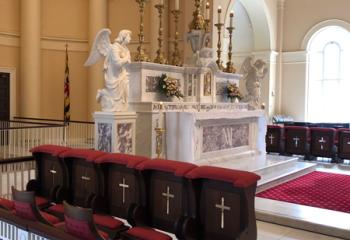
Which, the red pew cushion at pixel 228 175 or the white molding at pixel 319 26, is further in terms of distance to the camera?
the white molding at pixel 319 26

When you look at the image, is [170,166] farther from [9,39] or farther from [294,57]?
[294,57]

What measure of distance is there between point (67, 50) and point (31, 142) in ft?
16.7

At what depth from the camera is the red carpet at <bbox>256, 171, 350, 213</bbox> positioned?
5.76 metres

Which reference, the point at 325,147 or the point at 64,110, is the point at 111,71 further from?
the point at 64,110

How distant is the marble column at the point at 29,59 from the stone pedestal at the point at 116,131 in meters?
7.29

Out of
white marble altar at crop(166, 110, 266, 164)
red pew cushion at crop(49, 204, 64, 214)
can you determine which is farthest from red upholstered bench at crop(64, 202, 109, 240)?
white marble altar at crop(166, 110, 266, 164)

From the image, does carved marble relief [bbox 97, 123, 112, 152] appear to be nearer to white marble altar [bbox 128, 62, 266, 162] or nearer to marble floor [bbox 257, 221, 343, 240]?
white marble altar [bbox 128, 62, 266, 162]

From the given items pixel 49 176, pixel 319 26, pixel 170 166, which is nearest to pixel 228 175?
pixel 170 166

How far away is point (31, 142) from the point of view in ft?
32.4

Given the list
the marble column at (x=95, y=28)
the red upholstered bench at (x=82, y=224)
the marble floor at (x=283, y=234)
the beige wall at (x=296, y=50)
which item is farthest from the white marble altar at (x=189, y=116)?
the beige wall at (x=296, y=50)

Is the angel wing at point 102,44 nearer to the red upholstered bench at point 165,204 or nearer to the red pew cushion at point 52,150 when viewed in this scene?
the red pew cushion at point 52,150

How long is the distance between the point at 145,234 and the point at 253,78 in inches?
265

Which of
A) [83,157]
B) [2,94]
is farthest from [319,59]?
[83,157]

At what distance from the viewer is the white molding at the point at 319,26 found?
44.3ft
